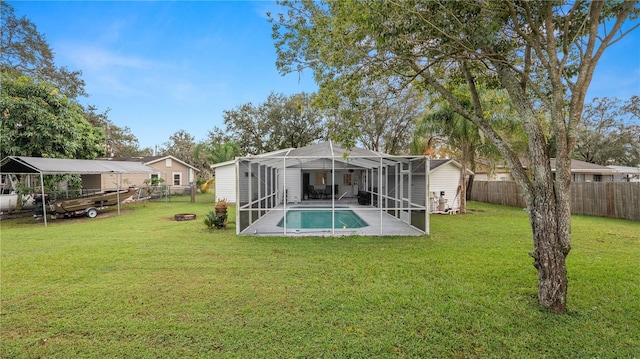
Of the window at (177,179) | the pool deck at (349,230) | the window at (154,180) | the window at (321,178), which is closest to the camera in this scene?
the pool deck at (349,230)

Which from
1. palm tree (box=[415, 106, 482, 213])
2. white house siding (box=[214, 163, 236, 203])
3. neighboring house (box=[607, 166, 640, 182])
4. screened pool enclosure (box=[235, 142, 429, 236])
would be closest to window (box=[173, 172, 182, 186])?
white house siding (box=[214, 163, 236, 203])

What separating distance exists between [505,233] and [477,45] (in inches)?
262

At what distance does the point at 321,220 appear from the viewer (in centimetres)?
1200

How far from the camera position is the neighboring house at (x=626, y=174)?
19.0m

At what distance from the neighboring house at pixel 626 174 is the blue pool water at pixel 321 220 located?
18798mm

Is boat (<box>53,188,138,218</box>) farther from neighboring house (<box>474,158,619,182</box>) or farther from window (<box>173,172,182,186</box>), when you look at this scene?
neighboring house (<box>474,158,619,182</box>)

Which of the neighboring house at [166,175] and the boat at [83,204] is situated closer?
the boat at [83,204]

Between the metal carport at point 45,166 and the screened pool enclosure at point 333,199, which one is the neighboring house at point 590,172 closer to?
the screened pool enclosure at point 333,199

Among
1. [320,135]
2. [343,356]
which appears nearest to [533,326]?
[343,356]

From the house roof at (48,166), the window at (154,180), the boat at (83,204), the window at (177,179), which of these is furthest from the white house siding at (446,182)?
the window at (177,179)

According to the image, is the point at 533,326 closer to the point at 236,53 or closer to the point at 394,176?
the point at 394,176

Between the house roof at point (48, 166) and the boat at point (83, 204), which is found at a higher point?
the house roof at point (48, 166)

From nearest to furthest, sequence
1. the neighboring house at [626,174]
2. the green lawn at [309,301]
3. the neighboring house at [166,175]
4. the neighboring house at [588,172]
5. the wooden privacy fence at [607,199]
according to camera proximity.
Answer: the green lawn at [309,301] → the wooden privacy fence at [607,199] → the neighboring house at [588,172] → the neighboring house at [626,174] → the neighboring house at [166,175]

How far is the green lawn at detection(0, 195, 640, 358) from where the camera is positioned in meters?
2.88
